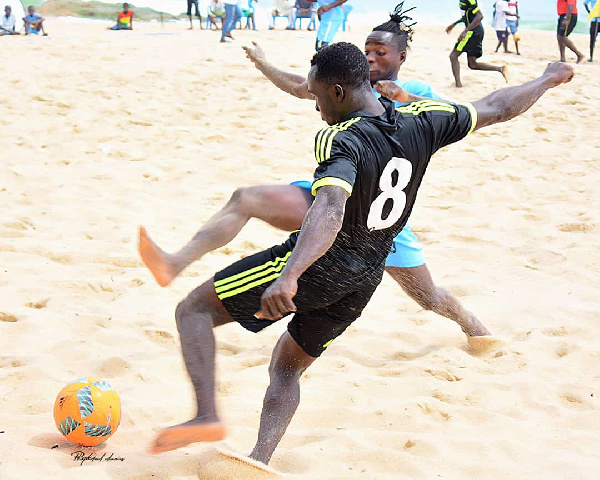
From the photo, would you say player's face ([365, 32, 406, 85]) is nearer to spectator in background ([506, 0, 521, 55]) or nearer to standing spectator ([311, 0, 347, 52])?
standing spectator ([311, 0, 347, 52])

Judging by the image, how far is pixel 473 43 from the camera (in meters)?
10.2

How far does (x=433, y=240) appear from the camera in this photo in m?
5.97

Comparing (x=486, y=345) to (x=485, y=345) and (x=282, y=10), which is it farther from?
(x=282, y=10)

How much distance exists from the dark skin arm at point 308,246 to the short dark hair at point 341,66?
48cm

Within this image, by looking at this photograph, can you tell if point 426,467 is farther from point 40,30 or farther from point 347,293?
point 40,30

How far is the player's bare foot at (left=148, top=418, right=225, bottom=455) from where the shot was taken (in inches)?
87.5

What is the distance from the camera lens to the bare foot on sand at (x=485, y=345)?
4043mm

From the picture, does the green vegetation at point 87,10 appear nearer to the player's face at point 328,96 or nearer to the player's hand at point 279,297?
the player's face at point 328,96

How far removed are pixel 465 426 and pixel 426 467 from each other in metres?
0.46

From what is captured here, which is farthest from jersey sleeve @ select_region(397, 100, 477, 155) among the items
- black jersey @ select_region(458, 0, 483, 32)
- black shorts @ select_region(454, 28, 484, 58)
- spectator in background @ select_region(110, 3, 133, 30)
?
spectator in background @ select_region(110, 3, 133, 30)

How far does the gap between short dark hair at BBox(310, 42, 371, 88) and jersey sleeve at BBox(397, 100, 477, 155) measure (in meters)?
0.23

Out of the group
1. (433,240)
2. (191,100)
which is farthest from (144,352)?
(191,100)

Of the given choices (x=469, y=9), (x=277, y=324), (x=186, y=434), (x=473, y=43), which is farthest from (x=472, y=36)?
(x=186, y=434)

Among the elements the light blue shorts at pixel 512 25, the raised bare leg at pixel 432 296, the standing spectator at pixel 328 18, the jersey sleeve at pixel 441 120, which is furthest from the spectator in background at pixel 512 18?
the jersey sleeve at pixel 441 120
